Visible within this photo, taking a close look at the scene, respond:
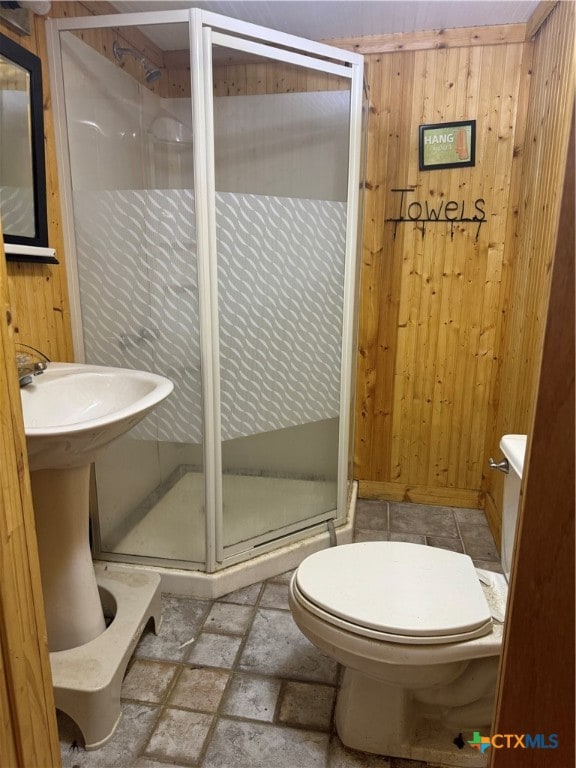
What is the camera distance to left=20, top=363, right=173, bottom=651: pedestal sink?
127cm

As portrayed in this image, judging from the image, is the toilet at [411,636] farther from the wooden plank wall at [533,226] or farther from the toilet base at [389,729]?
the wooden plank wall at [533,226]

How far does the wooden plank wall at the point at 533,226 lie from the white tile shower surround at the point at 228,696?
1.11 meters

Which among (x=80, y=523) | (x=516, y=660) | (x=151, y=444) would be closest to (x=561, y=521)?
(x=516, y=660)

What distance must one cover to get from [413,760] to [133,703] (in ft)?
2.66

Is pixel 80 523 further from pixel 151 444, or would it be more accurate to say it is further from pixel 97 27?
pixel 97 27

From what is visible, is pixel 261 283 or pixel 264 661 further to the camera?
pixel 261 283

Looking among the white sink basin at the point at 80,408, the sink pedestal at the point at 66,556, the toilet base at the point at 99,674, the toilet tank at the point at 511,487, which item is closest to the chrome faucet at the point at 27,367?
the white sink basin at the point at 80,408

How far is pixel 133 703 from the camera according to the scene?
1441 millimetres

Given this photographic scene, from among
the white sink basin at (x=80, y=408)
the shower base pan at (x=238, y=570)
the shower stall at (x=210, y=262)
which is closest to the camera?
the white sink basin at (x=80, y=408)

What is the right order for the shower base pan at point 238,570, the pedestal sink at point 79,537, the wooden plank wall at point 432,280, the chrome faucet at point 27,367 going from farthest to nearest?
the wooden plank wall at point 432,280 < the shower base pan at point 238,570 < the chrome faucet at point 27,367 < the pedestal sink at point 79,537

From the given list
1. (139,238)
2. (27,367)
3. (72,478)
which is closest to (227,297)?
(139,238)

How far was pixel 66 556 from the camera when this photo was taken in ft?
4.57

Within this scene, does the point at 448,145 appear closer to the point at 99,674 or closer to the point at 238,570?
the point at 238,570

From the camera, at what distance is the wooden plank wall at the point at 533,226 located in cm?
179
